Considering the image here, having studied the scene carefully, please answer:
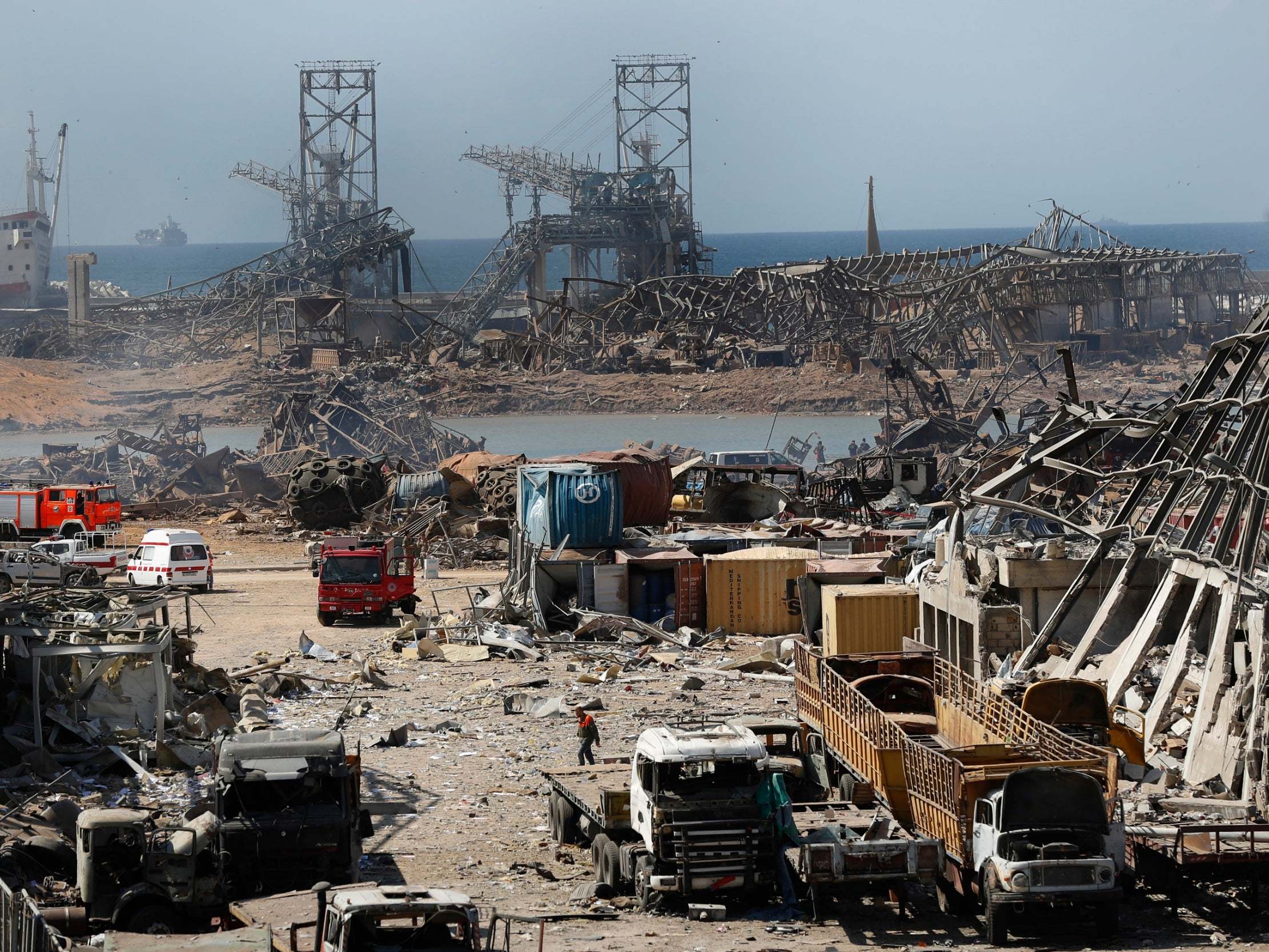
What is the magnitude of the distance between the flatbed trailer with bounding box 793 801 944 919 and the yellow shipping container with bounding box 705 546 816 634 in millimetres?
14758

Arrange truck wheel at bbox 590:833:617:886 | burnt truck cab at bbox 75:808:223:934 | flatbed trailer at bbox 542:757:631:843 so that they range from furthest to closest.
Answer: flatbed trailer at bbox 542:757:631:843 → truck wheel at bbox 590:833:617:886 → burnt truck cab at bbox 75:808:223:934

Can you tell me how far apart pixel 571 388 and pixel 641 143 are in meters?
25.5

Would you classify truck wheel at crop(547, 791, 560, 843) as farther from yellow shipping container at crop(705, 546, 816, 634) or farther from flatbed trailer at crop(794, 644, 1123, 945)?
yellow shipping container at crop(705, 546, 816, 634)

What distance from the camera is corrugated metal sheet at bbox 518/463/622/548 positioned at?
99.3 feet

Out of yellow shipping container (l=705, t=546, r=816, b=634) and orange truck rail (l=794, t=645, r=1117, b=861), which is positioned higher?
orange truck rail (l=794, t=645, r=1117, b=861)

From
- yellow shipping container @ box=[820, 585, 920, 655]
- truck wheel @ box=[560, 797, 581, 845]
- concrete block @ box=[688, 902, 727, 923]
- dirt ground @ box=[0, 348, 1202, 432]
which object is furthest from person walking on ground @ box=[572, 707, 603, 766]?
dirt ground @ box=[0, 348, 1202, 432]

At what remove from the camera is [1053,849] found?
11.7m

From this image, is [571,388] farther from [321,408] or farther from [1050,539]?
[1050,539]

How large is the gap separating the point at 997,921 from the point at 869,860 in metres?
1.02

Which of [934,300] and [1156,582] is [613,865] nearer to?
[1156,582]

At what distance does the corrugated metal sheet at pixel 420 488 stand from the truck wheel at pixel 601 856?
26.9 m

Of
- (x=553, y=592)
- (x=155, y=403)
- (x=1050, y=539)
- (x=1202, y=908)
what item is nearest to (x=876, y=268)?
(x=155, y=403)

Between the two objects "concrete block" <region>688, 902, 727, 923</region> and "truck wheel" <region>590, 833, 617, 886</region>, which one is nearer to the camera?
"concrete block" <region>688, 902, 727, 923</region>

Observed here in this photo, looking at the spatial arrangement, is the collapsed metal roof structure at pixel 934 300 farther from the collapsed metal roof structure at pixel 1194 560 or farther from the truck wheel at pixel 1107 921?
the truck wheel at pixel 1107 921
